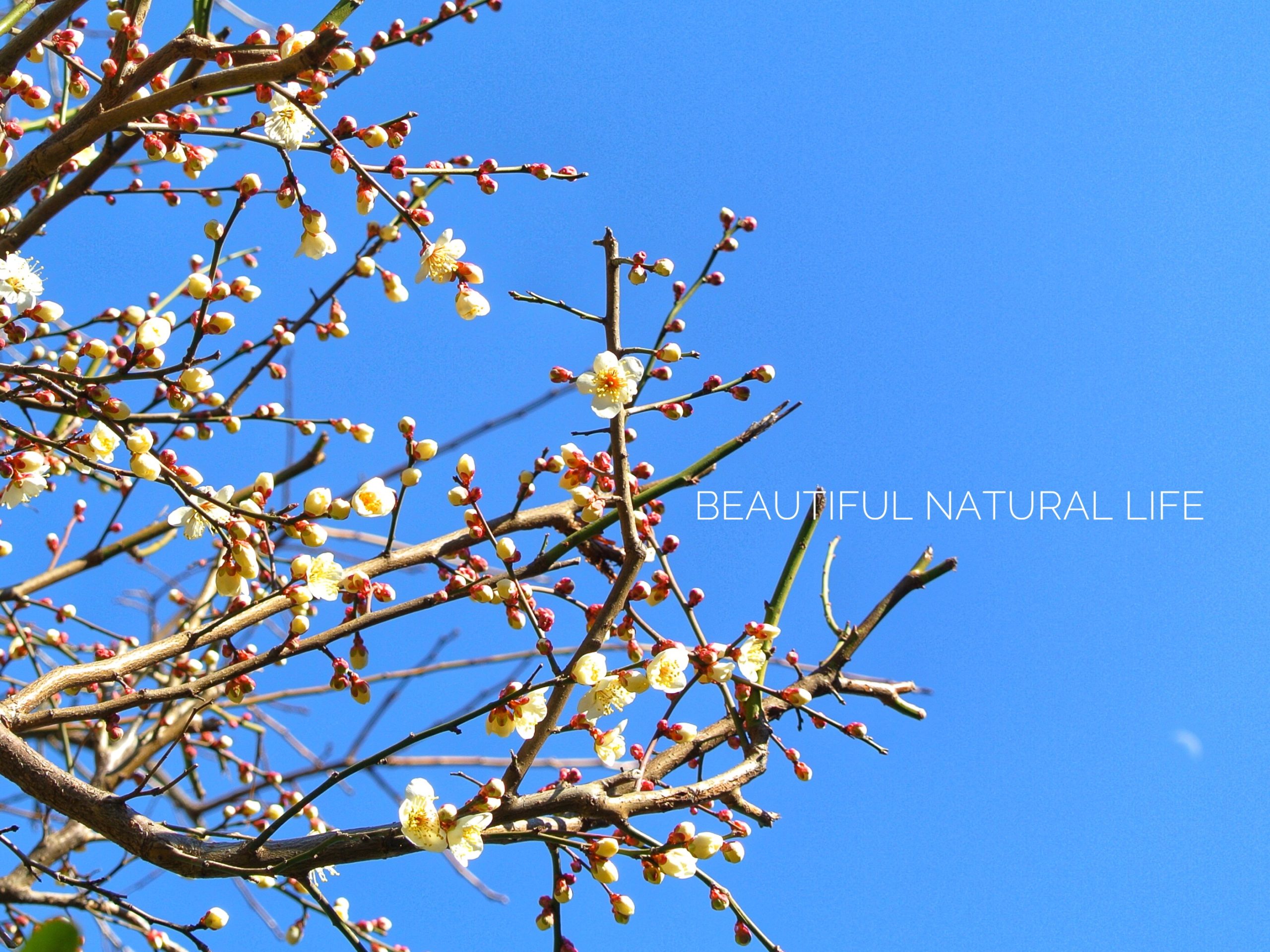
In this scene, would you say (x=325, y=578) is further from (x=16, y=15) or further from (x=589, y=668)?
(x=16, y=15)

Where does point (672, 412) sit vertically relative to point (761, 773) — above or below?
above

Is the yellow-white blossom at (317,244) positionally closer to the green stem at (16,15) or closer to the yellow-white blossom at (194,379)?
the yellow-white blossom at (194,379)

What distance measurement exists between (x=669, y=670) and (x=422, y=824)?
0.47 m

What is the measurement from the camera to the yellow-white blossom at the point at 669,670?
1564mm

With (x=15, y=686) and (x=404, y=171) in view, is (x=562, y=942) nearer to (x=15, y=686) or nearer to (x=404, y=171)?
(x=404, y=171)

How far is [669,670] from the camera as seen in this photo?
1.59m

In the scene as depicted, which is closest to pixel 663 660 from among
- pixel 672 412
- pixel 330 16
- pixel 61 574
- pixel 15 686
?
pixel 672 412

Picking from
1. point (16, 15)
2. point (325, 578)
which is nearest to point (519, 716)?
point (325, 578)

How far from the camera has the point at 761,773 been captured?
5.56ft

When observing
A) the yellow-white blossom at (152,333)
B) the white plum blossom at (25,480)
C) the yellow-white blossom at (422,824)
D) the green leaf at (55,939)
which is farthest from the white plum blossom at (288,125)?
the green leaf at (55,939)

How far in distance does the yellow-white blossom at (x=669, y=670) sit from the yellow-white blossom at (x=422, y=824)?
0.42 m

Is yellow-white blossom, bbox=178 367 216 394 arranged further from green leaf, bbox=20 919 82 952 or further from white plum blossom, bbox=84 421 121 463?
green leaf, bbox=20 919 82 952

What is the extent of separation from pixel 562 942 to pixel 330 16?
5.57 feet

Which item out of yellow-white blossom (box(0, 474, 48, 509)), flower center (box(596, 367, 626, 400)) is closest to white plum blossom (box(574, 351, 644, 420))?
flower center (box(596, 367, 626, 400))
